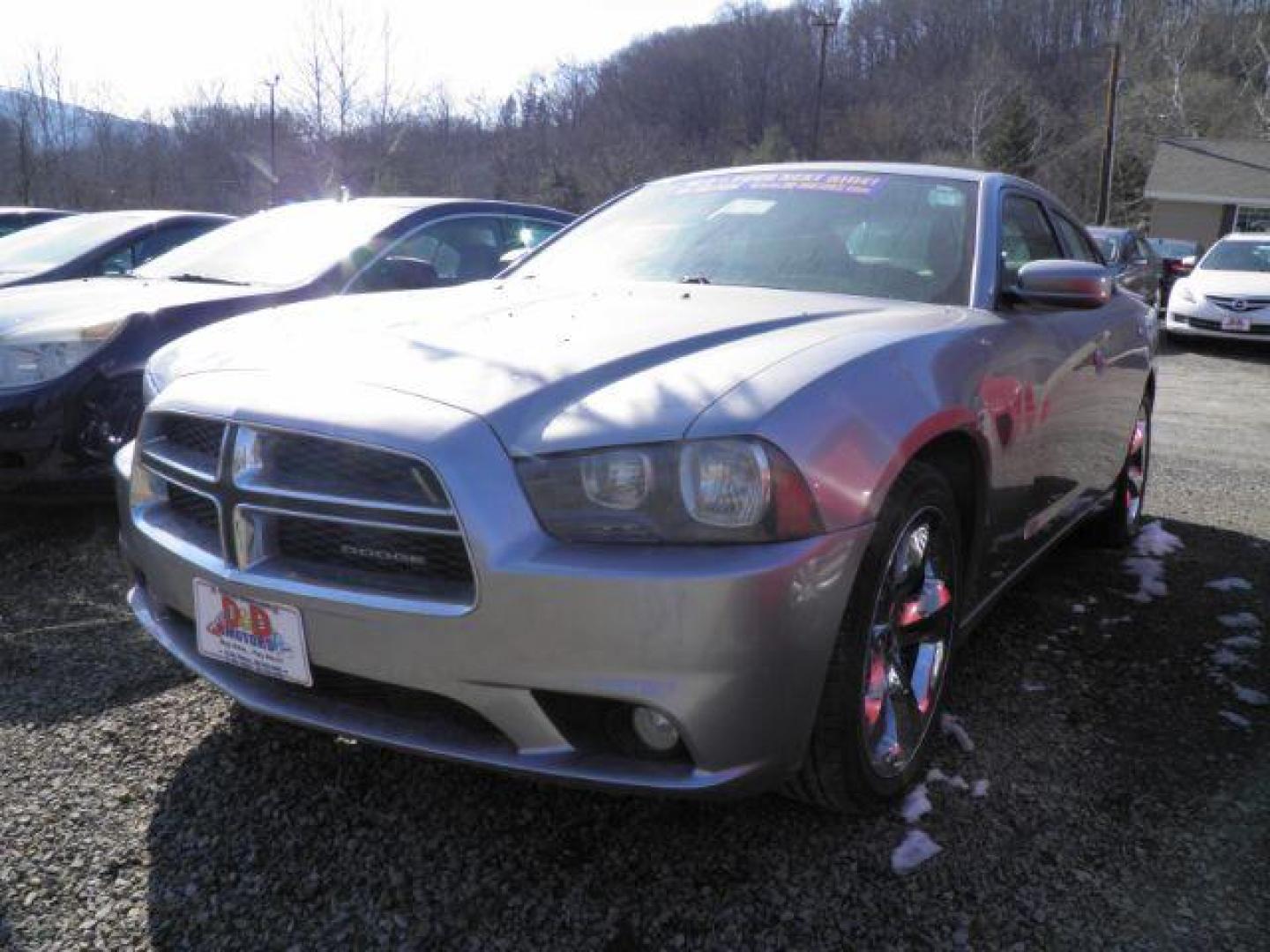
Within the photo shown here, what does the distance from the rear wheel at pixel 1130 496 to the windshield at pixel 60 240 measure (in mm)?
5584

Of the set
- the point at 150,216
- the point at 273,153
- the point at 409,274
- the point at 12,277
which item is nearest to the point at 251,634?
the point at 409,274

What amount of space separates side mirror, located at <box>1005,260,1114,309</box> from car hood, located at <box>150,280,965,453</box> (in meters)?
0.27

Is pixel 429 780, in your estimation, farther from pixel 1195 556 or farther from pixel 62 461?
pixel 1195 556

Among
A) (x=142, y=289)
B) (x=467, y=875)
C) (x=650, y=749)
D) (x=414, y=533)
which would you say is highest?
(x=142, y=289)

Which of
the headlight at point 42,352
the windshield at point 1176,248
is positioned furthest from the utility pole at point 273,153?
the headlight at point 42,352

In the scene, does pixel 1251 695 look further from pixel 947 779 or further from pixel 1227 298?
pixel 1227 298

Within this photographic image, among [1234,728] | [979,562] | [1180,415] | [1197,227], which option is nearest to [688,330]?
[979,562]

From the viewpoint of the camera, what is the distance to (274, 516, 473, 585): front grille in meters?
1.84

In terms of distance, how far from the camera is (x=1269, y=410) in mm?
8688

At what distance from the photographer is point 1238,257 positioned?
14.2 m

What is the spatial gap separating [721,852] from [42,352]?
3.29 meters

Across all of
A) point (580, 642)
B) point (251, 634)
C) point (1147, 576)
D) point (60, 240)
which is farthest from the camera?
point (60, 240)

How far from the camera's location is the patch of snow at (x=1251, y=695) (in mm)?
2896

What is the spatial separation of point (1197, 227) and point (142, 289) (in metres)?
41.0
